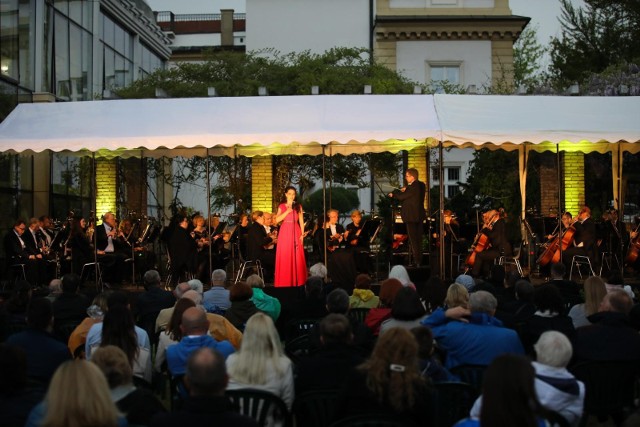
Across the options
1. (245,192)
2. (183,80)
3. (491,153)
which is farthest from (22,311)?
(183,80)

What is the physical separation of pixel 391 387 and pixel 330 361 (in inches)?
37.6

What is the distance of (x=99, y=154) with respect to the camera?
17562 millimetres

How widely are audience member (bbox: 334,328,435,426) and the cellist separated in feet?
36.9

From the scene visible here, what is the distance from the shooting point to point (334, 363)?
5625 mm

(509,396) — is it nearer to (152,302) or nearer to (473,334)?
(473,334)

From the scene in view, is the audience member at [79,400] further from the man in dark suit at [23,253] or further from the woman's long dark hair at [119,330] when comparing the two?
the man in dark suit at [23,253]

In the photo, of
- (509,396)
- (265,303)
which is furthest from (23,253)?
(509,396)

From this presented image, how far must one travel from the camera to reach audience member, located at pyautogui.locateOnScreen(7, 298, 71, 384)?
6.25m

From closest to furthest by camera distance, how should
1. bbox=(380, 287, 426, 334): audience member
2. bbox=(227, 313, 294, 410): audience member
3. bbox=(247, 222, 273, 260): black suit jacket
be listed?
bbox=(227, 313, 294, 410): audience member < bbox=(380, 287, 426, 334): audience member < bbox=(247, 222, 273, 260): black suit jacket

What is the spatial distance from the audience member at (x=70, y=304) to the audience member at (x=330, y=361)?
4.07 meters

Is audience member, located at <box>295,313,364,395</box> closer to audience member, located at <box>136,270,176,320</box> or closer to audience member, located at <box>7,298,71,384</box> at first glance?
audience member, located at <box>7,298,71,384</box>

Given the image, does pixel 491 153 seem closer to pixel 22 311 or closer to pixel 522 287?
pixel 522 287

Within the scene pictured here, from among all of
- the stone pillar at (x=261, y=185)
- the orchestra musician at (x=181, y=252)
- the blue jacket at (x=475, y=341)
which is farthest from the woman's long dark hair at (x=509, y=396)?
the stone pillar at (x=261, y=185)

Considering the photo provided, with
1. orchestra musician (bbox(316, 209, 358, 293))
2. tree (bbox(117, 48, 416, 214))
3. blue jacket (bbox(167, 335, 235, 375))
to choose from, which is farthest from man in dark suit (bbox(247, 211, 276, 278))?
blue jacket (bbox(167, 335, 235, 375))
